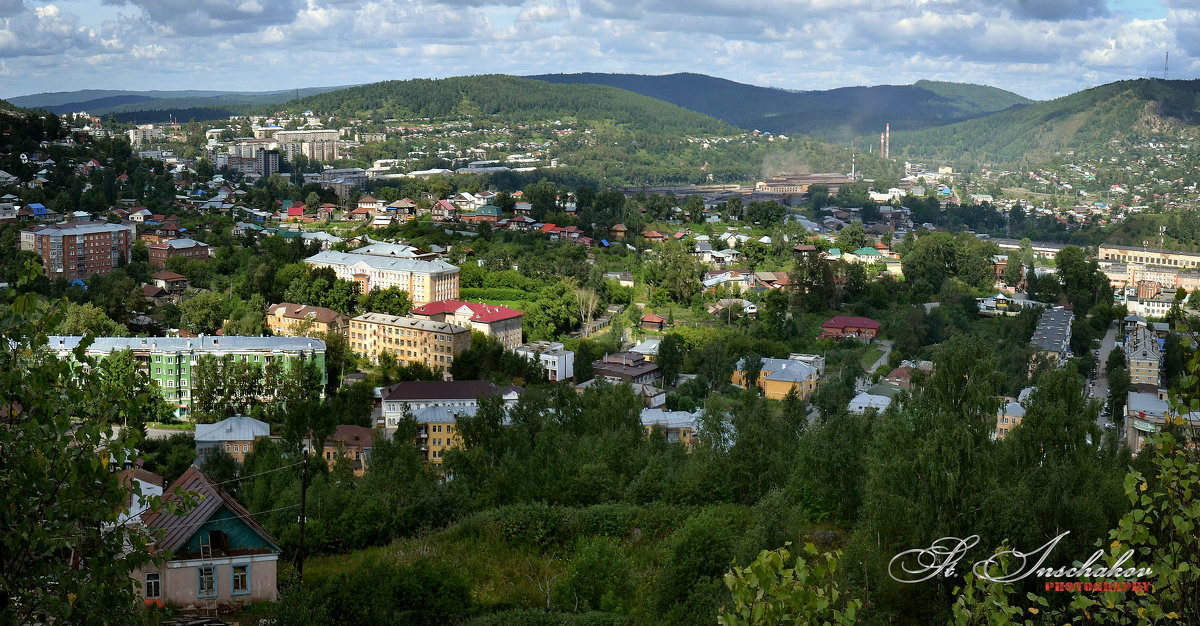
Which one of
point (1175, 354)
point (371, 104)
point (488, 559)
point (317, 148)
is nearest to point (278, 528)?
point (488, 559)

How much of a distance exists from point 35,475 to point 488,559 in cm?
525

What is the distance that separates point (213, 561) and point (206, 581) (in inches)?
4.5

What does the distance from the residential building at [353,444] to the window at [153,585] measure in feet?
27.9

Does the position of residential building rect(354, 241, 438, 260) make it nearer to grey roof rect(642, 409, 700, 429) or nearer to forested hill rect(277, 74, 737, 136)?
grey roof rect(642, 409, 700, 429)

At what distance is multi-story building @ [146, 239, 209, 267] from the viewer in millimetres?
24984

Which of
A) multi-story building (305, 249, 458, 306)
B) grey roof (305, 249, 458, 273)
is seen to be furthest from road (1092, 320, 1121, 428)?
grey roof (305, 249, 458, 273)

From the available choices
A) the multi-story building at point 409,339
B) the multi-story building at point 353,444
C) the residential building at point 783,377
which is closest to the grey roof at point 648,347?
the residential building at point 783,377

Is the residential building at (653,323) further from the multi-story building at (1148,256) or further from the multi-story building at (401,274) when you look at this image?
the multi-story building at (1148,256)

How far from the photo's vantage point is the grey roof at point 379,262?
24.1 metres

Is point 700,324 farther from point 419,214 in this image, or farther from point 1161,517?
point 1161,517

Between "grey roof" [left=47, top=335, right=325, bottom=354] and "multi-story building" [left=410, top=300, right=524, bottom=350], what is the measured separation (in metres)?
3.04

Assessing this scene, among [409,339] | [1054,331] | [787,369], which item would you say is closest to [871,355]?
[787,369]

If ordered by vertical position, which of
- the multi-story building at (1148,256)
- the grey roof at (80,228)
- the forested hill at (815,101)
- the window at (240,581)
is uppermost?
the forested hill at (815,101)

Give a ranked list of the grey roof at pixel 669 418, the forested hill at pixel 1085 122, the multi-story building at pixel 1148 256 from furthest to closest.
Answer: the forested hill at pixel 1085 122, the multi-story building at pixel 1148 256, the grey roof at pixel 669 418
